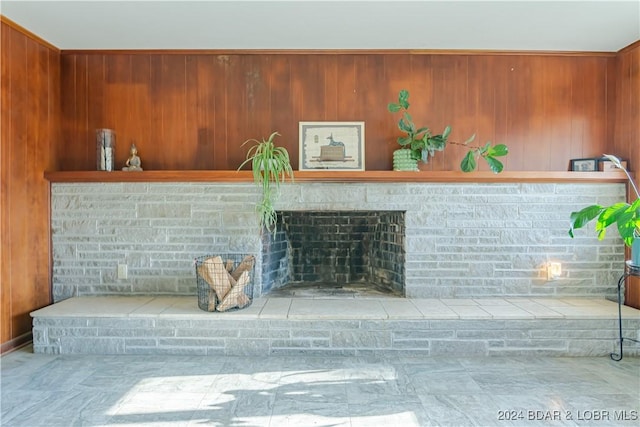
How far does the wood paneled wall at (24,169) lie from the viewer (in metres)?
2.69

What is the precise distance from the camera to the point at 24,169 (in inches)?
112

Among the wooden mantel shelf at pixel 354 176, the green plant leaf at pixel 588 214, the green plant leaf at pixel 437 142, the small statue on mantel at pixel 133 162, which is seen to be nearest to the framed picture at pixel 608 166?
the wooden mantel shelf at pixel 354 176

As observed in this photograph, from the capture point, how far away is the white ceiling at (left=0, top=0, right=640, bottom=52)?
2.49 m


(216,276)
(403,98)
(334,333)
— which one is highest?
(403,98)

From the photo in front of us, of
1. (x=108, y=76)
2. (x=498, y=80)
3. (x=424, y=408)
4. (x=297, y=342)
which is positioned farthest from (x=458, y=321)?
(x=108, y=76)

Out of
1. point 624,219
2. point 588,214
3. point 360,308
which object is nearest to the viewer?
point 624,219

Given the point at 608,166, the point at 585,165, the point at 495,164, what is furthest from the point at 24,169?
the point at 608,166

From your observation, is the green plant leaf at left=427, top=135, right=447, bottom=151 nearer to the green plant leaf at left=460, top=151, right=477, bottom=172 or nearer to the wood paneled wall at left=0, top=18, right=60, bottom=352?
the green plant leaf at left=460, top=151, right=477, bottom=172

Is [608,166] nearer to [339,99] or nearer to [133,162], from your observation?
[339,99]

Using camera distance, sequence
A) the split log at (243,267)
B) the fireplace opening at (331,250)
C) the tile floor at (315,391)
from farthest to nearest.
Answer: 1. the fireplace opening at (331,250)
2. the split log at (243,267)
3. the tile floor at (315,391)

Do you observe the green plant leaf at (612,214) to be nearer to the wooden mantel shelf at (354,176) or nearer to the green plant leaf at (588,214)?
the green plant leaf at (588,214)

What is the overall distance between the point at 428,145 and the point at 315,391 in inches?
77.1

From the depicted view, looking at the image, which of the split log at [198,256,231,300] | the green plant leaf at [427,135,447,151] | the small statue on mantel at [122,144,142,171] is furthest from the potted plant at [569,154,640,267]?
the small statue on mantel at [122,144,142,171]

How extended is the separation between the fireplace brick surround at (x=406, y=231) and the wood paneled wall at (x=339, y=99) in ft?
0.90
